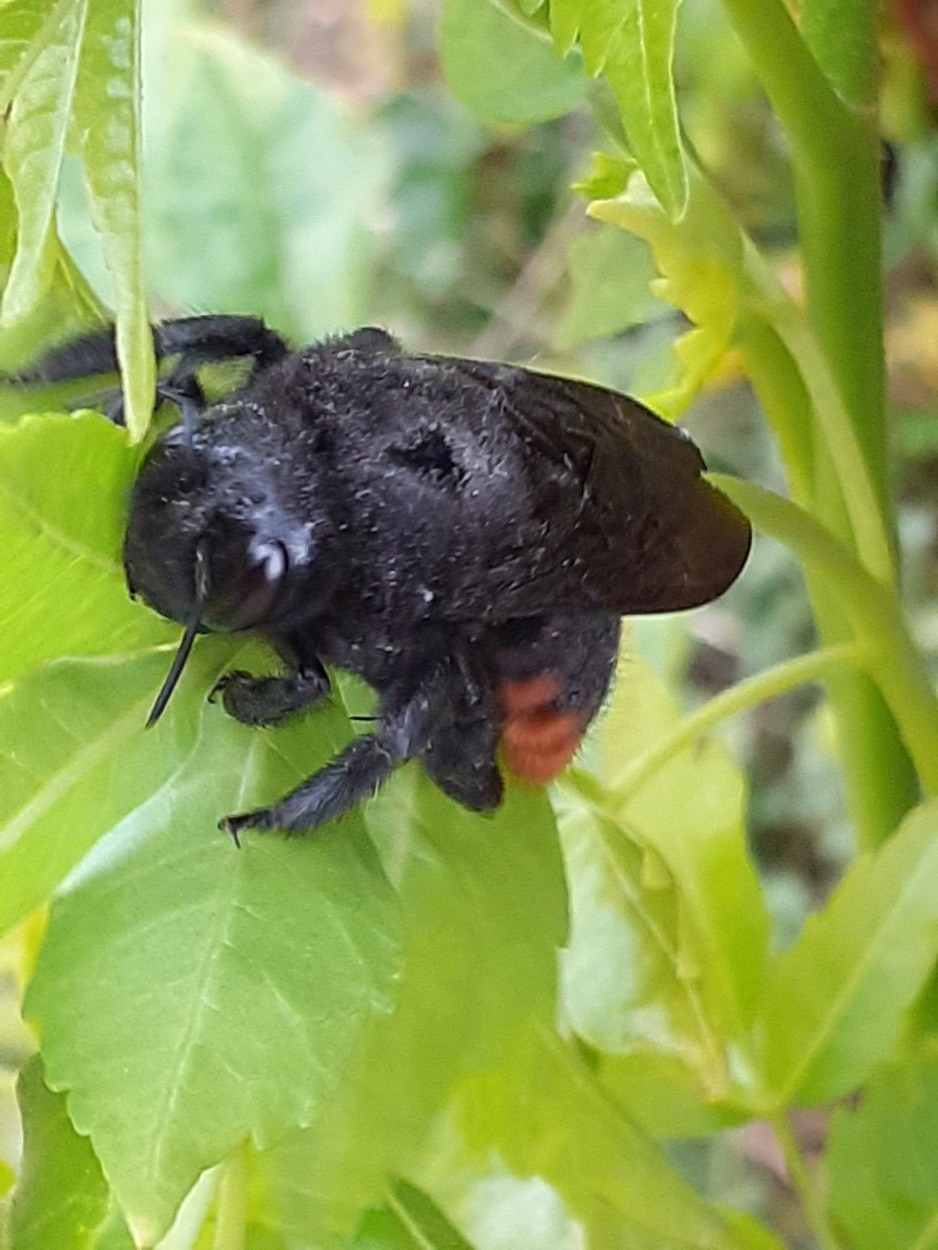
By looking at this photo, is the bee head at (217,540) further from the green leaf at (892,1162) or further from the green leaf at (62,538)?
the green leaf at (892,1162)

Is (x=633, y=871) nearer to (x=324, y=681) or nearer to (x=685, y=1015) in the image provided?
(x=685, y=1015)

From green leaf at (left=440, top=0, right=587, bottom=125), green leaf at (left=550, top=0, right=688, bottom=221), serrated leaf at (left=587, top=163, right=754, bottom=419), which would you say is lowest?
serrated leaf at (left=587, top=163, right=754, bottom=419)

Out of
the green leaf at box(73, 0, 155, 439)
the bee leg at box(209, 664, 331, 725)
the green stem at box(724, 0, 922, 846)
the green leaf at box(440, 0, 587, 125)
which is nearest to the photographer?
the green leaf at box(73, 0, 155, 439)

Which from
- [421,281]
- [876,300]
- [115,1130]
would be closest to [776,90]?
[876,300]

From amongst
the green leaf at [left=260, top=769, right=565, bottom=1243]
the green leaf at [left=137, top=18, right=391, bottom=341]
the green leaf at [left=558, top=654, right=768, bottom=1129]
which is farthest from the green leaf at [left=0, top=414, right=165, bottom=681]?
the green leaf at [left=137, top=18, right=391, bottom=341]

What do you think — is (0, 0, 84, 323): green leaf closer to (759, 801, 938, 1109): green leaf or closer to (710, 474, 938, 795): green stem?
(710, 474, 938, 795): green stem

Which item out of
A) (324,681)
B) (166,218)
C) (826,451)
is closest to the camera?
(324,681)
